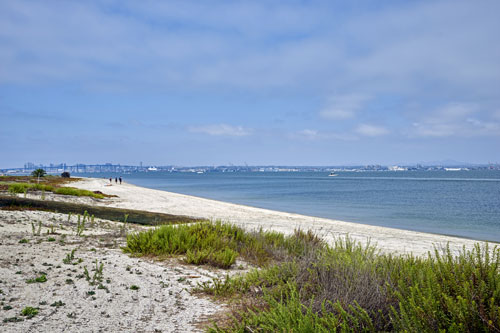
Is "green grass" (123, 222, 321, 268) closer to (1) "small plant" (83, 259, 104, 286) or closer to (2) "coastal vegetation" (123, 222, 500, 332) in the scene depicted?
(2) "coastal vegetation" (123, 222, 500, 332)

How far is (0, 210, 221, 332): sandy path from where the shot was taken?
16.2 feet

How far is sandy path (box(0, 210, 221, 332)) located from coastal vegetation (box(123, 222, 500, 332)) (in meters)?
0.55

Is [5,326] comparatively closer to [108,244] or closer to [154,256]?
[154,256]

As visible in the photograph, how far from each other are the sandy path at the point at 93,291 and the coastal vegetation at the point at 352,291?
55 centimetres

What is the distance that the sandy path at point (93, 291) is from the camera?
4.93 m

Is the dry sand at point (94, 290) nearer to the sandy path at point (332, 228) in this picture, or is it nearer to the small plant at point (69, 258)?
the small plant at point (69, 258)

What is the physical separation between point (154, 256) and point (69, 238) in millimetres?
2736

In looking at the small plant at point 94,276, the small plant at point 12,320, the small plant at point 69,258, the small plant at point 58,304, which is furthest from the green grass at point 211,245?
the small plant at point 12,320

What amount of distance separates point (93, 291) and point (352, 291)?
404 centimetres

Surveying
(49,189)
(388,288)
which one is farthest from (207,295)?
(49,189)

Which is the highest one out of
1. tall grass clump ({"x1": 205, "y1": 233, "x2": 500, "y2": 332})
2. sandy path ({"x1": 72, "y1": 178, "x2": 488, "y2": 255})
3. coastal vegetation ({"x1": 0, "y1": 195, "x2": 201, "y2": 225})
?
tall grass clump ({"x1": 205, "y1": 233, "x2": 500, "y2": 332})

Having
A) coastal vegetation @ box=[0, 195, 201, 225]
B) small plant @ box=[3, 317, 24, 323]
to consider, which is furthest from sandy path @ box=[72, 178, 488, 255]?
small plant @ box=[3, 317, 24, 323]

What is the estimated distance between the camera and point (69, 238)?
9695mm

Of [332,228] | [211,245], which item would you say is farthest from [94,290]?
[332,228]
